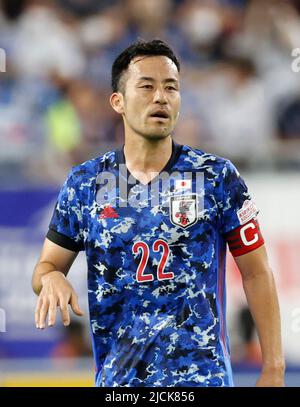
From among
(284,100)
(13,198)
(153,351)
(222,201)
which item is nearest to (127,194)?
(222,201)

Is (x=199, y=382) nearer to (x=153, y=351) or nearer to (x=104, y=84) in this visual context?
(x=153, y=351)

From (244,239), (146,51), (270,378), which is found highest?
(146,51)

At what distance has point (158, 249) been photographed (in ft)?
14.6

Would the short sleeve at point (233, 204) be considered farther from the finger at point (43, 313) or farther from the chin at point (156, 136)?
the finger at point (43, 313)

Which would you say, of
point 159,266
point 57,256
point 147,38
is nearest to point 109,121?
point 147,38

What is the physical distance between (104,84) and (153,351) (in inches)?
250

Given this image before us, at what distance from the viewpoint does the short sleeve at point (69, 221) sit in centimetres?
465

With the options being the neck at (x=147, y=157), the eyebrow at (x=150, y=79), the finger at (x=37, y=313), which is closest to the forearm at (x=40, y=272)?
the finger at (x=37, y=313)

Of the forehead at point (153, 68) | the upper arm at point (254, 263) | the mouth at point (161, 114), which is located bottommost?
the upper arm at point (254, 263)

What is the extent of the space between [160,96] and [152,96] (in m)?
0.06

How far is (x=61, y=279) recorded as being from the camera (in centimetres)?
433

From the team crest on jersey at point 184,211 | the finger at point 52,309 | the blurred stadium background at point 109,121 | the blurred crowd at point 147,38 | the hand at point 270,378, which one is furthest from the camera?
the blurred crowd at point 147,38

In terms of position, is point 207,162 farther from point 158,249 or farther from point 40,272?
point 40,272

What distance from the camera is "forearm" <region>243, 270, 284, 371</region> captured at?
436cm
